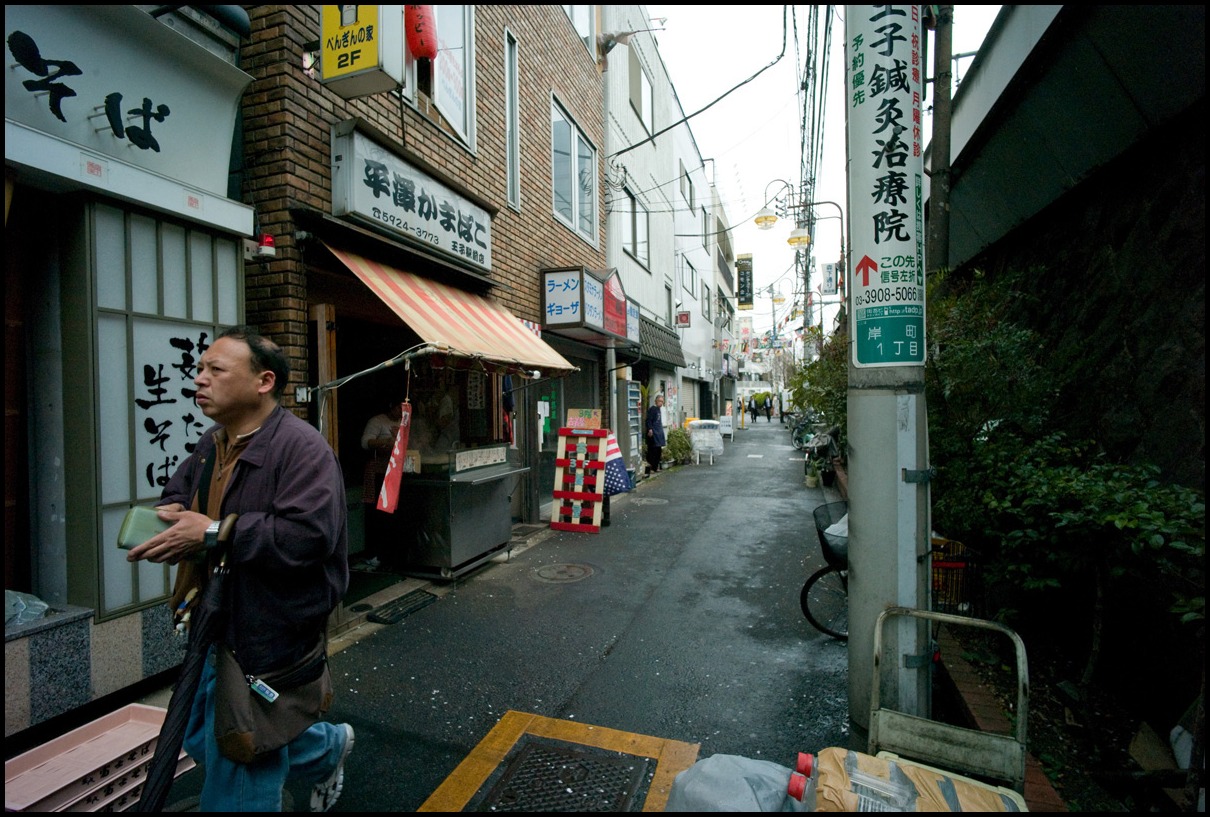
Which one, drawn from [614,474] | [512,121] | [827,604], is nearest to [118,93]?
[512,121]

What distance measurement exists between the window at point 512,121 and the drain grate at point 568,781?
7.23 m

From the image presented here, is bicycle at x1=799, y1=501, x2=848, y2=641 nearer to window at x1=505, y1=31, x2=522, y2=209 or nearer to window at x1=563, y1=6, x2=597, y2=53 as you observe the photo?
window at x1=505, y1=31, x2=522, y2=209

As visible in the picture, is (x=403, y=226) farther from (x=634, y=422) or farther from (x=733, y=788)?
(x=634, y=422)

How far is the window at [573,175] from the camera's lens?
415 inches

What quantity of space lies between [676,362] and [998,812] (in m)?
16.2

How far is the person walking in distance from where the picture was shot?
15.2 metres

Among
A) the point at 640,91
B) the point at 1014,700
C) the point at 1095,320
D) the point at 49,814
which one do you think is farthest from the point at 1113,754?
the point at 640,91

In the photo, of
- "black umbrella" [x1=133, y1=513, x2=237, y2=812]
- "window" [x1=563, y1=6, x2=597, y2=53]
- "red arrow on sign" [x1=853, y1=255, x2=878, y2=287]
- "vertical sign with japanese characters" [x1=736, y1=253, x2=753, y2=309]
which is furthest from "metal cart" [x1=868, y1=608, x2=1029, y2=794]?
"vertical sign with japanese characters" [x1=736, y1=253, x2=753, y2=309]

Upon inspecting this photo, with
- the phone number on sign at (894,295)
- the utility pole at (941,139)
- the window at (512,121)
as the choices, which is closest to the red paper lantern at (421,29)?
the window at (512,121)

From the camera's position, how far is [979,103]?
21.9ft

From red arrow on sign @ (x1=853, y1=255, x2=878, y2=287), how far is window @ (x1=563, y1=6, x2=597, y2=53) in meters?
10.7

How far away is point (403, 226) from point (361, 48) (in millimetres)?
1508

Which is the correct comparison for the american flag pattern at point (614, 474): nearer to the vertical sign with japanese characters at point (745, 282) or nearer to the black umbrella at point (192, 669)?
the black umbrella at point (192, 669)

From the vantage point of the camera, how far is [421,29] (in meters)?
5.21
